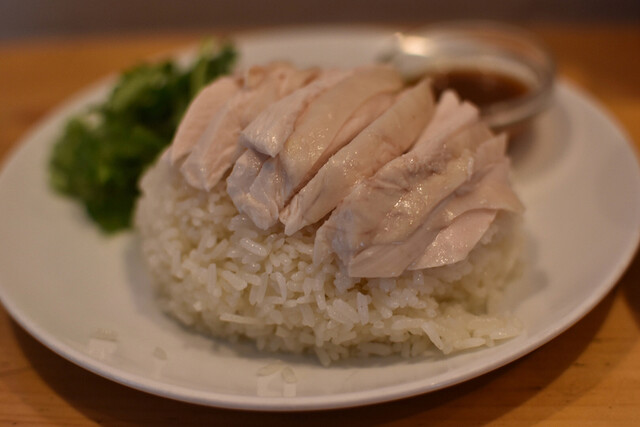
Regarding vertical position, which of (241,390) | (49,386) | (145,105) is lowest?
(49,386)

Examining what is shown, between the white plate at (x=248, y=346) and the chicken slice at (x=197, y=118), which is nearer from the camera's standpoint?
the white plate at (x=248, y=346)

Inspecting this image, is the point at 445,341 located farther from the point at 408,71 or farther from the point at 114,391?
the point at 408,71

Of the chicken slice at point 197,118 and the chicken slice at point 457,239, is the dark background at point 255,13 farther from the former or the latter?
the chicken slice at point 457,239

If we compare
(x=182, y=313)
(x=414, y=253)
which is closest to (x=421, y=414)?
(x=414, y=253)

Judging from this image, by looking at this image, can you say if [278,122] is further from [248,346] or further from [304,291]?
[248,346]

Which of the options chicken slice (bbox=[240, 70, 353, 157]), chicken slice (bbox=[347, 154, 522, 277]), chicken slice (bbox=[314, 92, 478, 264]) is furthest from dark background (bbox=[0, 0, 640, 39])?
chicken slice (bbox=[314, 92, 478, 264])

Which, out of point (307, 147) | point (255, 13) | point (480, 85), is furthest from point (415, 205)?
point (255, 13)

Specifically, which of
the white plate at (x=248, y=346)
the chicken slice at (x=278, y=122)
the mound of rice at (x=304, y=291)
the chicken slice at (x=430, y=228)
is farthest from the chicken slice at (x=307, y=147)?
the white plate at (x=248, y=346)
